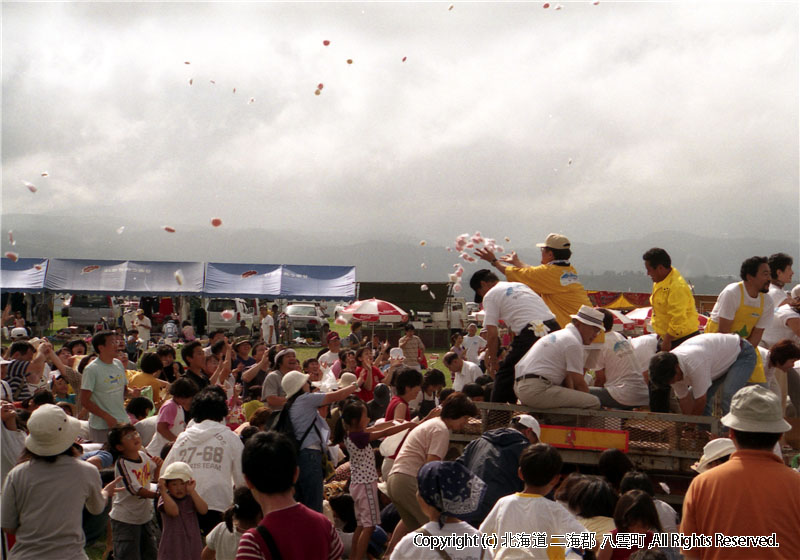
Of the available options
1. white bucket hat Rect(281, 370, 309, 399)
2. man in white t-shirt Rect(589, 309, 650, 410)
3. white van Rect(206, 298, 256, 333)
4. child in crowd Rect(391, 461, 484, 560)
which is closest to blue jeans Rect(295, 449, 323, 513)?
white bucket hat Rect(281, 370, 309, 399)

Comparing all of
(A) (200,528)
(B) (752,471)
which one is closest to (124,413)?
(A) (200,528)

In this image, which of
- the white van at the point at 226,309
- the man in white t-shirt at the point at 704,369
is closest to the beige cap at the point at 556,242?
the man in white t-shirt at the point at 704,369

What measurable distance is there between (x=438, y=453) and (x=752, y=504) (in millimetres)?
3170

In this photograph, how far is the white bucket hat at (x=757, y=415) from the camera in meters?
3.56

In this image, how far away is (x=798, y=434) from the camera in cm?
723

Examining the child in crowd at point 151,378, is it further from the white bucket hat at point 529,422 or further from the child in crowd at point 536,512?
the child in crowd at point 536,512

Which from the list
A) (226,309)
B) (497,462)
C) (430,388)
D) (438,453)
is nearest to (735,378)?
(497,462)

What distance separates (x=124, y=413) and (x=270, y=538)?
5.79 metres

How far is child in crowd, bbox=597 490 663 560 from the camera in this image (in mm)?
4703

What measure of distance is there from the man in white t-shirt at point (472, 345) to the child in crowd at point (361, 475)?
11.2m

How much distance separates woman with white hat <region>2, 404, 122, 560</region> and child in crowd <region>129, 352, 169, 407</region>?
510 cm

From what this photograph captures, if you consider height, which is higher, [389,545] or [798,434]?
[798,434]

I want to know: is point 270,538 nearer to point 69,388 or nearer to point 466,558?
point 466,558

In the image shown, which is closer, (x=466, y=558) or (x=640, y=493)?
(x=466, y=558)
